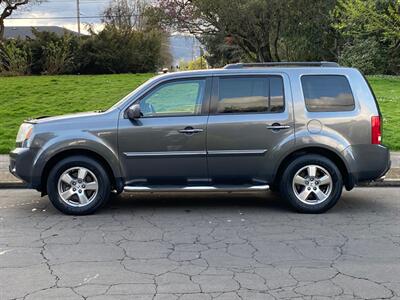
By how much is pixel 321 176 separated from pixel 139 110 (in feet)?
7.99

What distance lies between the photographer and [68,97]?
16.0 metres

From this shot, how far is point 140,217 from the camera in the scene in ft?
21.7

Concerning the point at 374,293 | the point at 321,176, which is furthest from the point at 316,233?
the point at 374,293

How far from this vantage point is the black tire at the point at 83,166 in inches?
260

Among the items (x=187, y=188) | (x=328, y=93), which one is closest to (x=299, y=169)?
(x=328, y=93)

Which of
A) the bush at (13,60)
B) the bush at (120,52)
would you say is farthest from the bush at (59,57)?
the bush at (13,60)

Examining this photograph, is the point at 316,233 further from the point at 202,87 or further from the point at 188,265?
the point at 202,87

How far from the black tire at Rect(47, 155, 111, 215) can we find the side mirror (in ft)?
2.40

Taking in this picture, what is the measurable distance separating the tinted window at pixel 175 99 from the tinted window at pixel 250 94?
0.29 meters

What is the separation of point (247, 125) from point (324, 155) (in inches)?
42.3

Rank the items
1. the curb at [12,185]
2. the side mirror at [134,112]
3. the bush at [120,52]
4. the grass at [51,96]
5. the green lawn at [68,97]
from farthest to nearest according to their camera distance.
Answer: the bush at [120,52] < the grass at [51,96] < the green lawn at [68,97] < the curb at [12,185] < the side mirror at [134,112]

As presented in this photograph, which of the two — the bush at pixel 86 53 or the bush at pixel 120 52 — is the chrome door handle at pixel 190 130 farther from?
the bush at pixel 120 52

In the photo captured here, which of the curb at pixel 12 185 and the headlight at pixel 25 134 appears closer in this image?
the headlight at pixel 25 134

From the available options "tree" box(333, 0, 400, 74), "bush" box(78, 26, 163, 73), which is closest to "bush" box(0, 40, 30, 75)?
"bush" box(78, 26, 163, 73)
